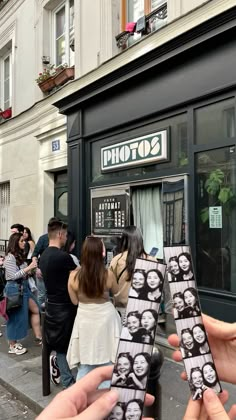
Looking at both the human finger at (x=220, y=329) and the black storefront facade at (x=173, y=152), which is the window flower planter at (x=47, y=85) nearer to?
the black storefront facade at (x=173, y=152)

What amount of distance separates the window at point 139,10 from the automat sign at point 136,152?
1.80 meters

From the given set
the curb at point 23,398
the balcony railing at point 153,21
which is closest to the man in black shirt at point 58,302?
the curb at point 23,398

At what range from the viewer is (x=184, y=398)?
13.8 ft

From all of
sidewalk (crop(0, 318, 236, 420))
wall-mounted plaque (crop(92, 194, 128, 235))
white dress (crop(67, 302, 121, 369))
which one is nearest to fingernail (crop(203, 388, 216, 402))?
sidewalk (crop(0, 318, 236, 420))

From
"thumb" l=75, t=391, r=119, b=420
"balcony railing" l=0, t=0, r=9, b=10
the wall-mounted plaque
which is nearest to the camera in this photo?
"thumb" l=75, t=391, r=119, b=420

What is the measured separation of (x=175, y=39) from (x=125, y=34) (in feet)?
5.97

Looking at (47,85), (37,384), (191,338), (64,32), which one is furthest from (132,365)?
(64,32)

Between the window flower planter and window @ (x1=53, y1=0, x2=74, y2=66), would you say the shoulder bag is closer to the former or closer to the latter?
the window flower planter

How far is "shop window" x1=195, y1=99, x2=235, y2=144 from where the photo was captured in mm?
5141

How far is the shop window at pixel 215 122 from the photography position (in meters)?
5.14

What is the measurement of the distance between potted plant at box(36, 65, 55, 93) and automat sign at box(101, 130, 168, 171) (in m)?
2.68

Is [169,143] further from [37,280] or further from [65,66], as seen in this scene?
[65,66]

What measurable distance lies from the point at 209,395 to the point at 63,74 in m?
8.24

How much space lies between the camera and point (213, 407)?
3.53 feet
